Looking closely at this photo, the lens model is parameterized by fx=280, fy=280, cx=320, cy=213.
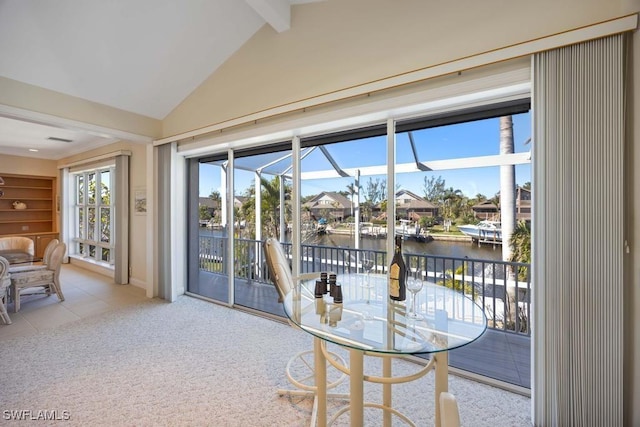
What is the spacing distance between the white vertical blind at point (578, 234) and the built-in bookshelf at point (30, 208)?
915cm

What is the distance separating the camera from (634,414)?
151 cm

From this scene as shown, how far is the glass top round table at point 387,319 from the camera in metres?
1.27

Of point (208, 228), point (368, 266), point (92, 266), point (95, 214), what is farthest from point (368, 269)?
point (95, 214)

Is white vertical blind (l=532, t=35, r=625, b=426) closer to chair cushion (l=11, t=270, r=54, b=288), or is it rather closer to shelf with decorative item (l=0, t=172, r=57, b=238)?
chair cushion (l=11, t=270, r=54, b=288)

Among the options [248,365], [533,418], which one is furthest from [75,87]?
[533,418]

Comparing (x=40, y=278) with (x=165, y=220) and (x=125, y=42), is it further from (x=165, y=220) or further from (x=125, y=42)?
(x=125, y=42)

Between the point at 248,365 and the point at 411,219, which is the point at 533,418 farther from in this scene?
the point at 248,365

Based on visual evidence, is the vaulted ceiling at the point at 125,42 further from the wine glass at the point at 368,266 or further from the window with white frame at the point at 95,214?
the window with white frame at the point at 95,214

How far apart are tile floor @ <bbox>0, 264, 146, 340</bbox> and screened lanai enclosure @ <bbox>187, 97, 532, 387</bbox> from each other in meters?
1.66

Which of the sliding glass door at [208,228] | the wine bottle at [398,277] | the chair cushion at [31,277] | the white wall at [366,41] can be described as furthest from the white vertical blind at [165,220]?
the wine bottle at [398,277]

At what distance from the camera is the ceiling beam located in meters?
2.49

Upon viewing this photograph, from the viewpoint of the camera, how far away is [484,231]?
2.38 m

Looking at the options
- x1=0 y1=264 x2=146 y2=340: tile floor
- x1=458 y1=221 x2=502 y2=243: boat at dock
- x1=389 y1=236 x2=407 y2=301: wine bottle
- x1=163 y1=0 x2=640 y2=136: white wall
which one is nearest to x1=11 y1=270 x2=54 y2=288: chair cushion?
x1=0 y1=264 x2=146 y2=340: tile floor

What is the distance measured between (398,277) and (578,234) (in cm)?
106
